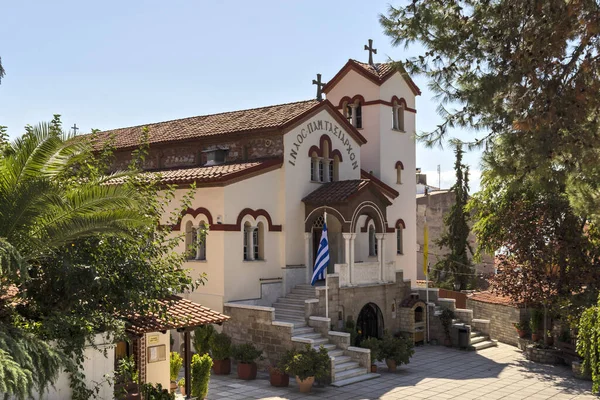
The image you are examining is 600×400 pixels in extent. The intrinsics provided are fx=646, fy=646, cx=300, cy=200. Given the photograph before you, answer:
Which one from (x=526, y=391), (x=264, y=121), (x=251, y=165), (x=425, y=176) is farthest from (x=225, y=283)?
(x=425, y=176)

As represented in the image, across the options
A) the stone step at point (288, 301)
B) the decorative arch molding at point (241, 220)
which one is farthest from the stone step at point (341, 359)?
the decorative arch molding at point (241, 220)

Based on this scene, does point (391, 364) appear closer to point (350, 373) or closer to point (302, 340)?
point (350, 373)

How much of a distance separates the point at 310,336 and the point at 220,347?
9.87 ft

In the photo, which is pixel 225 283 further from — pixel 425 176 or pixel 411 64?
pixel 425 176

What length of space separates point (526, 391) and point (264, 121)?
13.7m

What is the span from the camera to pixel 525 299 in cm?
2444

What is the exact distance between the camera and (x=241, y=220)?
2345 cm

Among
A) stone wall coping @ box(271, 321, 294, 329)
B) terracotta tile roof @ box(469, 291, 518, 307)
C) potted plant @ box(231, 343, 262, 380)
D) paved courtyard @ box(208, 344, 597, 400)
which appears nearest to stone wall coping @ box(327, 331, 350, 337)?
stone wall coping @ box(271, 321, 294, 329)

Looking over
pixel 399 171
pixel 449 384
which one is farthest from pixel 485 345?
pixel 399 171

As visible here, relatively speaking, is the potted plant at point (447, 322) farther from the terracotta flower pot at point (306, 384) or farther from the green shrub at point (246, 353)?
the terracotta flower pot at point (306, 384)

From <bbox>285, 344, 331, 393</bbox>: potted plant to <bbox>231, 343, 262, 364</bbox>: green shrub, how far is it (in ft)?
4.90

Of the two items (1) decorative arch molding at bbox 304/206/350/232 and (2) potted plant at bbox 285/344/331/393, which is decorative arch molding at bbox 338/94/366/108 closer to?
(1) decorative arch molding at bbox 304/206/350/232

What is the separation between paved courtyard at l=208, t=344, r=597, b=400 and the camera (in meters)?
18.5

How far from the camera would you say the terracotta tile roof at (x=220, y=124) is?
25.8 m
